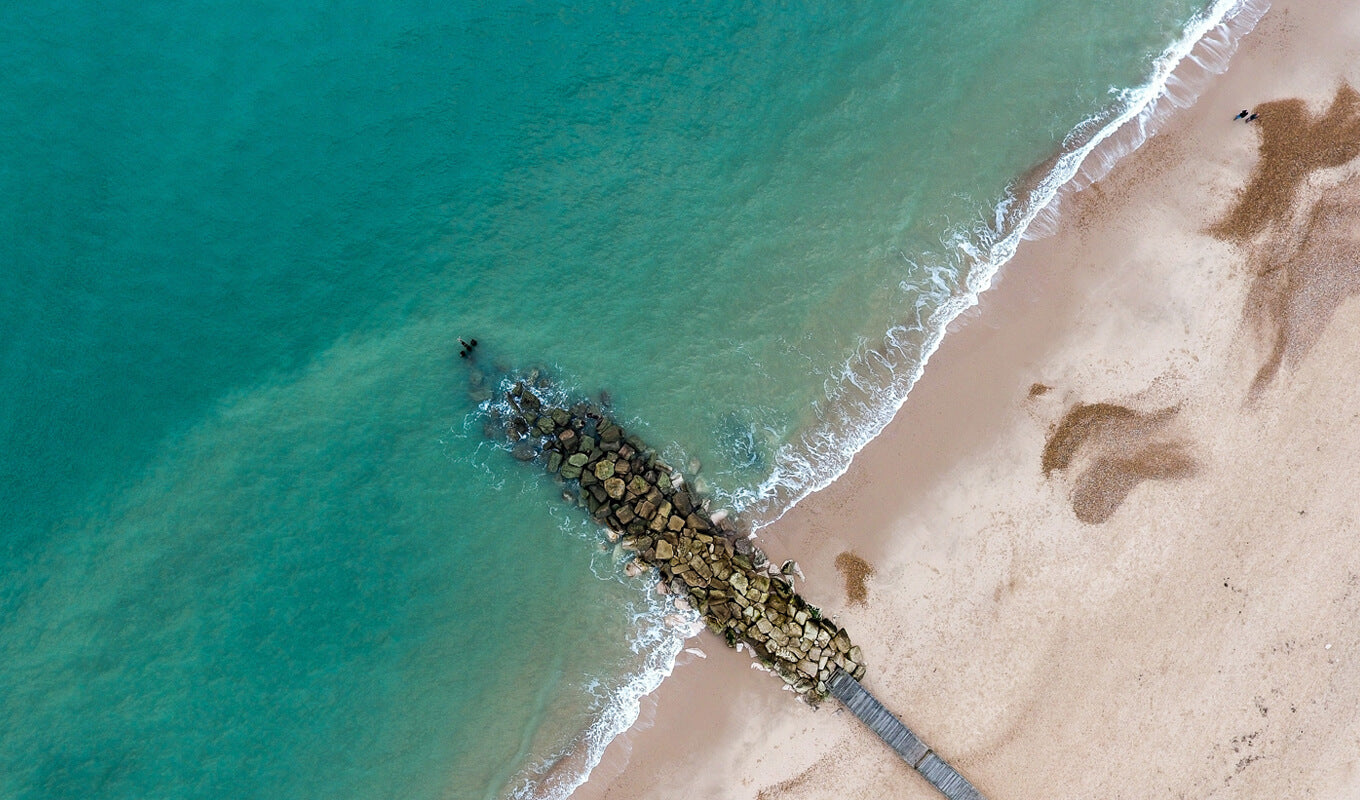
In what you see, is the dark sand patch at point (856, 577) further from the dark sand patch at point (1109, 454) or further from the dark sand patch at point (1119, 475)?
the dark sand patch at point (1119, 475)

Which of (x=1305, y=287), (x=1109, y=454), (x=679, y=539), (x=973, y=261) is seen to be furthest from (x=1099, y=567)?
(x=679, y=539)

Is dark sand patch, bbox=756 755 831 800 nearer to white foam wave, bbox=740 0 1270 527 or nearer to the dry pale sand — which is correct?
the dry pale sand

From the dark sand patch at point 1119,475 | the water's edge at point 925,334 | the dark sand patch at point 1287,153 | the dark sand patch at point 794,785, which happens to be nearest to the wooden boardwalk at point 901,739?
the dark sand patch at point 794,785

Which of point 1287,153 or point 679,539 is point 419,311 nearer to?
point 679,539

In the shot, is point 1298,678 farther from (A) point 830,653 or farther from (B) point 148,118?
(B) point 148,118

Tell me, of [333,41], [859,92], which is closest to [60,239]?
[333,41]
